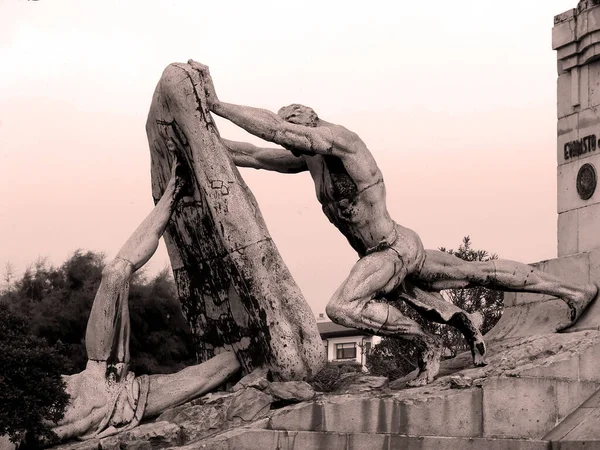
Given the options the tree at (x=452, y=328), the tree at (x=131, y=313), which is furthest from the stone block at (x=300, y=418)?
the tree at (x=131, y=313)

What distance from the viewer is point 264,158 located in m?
13.7

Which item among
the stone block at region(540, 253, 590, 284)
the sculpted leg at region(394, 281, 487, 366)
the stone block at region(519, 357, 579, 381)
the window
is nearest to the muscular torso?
the sculpted leg at region(394, 281, 487, 366)

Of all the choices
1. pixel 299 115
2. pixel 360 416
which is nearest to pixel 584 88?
pixel 299 115

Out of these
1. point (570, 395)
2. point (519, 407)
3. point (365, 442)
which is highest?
point (570, 395)

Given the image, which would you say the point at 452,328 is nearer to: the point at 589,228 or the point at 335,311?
the point at 589,228

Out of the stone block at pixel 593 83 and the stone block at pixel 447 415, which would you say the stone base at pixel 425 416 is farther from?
the stone block at pixel 593 83

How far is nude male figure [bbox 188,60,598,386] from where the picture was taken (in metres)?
12.6

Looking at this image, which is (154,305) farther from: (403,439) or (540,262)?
(403,439)

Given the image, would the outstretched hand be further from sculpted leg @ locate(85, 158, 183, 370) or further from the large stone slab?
sculpted leg @ locate(85, 158, 183, 370)

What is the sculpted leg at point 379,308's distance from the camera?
12555mm

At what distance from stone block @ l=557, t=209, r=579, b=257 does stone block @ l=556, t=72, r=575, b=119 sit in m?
1.03

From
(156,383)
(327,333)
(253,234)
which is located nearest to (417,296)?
(253,234)

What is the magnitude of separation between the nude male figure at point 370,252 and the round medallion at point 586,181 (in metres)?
1.43

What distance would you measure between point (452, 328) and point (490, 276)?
26.5 feet
